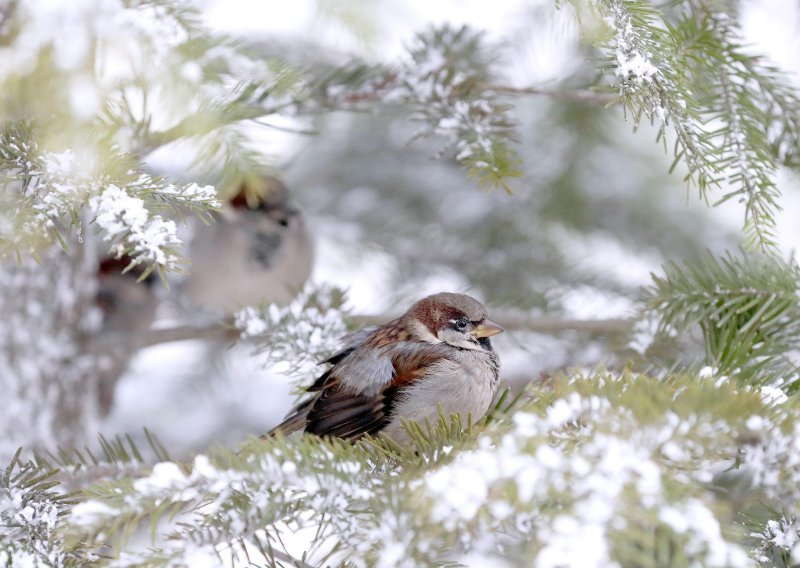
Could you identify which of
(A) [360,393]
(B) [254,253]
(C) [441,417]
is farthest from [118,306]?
(C) [441,417]

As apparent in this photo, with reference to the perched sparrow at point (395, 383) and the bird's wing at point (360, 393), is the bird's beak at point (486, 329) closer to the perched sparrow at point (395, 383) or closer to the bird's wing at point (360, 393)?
the perched sparrow at point (395, 383)

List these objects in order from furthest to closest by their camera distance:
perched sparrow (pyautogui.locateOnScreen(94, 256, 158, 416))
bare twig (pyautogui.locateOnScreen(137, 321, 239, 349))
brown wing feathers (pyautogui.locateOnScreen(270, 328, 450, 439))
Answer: perched sparrow (pyautogui.locateOnScreen(94, 256, 158, 416)) < bare twig (pyautogui.locateOnScreen(137, 321, 239, 349)) < brown wing feathers (pyautogui.locateOnScreen(270, 328, 450, 439))

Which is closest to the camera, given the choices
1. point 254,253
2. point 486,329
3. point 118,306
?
point 486,329

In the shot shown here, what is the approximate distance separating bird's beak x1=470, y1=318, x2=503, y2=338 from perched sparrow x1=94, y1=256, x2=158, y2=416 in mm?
912

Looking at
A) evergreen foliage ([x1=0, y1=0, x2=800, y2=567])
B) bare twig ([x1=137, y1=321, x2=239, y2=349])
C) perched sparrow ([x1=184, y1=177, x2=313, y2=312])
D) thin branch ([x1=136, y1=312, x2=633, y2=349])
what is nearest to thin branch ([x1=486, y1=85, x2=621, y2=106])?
evergreen foliage ([x1=0, y1=0, x2=800, y2=567])

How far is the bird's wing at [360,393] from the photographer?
143cm

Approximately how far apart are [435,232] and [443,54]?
1.20m

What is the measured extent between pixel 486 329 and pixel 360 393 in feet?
1.00

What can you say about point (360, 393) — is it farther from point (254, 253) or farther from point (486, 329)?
point (254, 253)

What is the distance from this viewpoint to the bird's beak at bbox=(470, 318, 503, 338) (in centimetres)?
160

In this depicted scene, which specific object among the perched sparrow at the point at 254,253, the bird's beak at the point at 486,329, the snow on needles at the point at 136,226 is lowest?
the perched sparrow at the point at 254,253

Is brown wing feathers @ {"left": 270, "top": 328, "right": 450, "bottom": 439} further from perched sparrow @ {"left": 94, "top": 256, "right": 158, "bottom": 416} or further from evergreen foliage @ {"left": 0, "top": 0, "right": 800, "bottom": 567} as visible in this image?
perched sparrow @ {"left": 94, "top": 256, "right": 158, "bottom": 416}

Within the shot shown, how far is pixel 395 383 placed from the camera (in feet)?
4.81

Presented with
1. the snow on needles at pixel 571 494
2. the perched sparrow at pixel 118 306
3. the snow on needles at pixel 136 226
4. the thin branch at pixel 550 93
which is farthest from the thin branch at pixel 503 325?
the snow on needles at pixel 571 494
